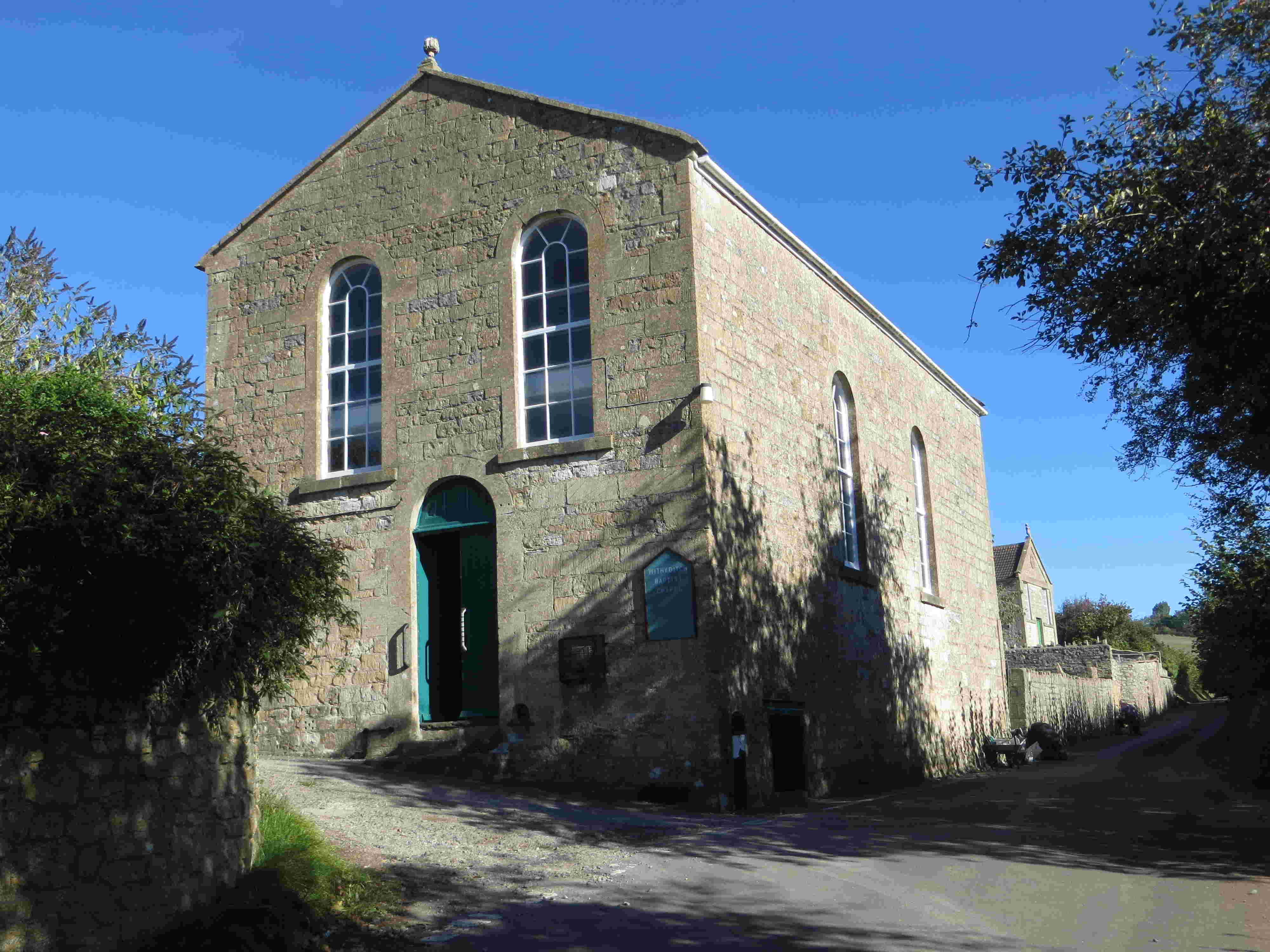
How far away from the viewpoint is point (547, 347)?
14.7 meters

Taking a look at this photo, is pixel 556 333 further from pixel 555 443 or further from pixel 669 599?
pixel 669 599

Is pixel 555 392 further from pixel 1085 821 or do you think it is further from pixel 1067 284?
pixel 1085 821

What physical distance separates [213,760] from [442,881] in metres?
1.88

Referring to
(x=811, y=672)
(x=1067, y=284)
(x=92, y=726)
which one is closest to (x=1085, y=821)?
(x=811, y=672)

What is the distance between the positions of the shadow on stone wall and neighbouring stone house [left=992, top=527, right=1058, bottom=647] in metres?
36.0

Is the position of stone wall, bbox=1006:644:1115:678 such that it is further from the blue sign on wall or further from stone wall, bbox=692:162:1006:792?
the blue sign on wall

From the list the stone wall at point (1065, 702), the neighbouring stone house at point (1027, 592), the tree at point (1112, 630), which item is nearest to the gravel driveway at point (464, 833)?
the stone wall at point (1065, 702)

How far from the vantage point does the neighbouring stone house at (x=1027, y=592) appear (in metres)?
52.8

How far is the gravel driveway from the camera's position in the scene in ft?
26.4

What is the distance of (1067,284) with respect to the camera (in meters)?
10.7

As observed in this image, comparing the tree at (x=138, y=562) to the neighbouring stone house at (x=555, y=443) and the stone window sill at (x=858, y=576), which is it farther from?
the stone window sill at (x=858, y=576)

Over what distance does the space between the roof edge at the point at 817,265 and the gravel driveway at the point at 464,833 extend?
7544 mm

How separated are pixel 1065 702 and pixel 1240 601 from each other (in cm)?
1129

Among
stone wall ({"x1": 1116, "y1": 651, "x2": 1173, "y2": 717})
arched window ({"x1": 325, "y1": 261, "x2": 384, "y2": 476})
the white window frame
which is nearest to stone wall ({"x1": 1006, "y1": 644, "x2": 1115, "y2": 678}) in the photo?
stone wall ({"x1": 1116, "y1": 651, "x2": 1173, "y2": 717})
